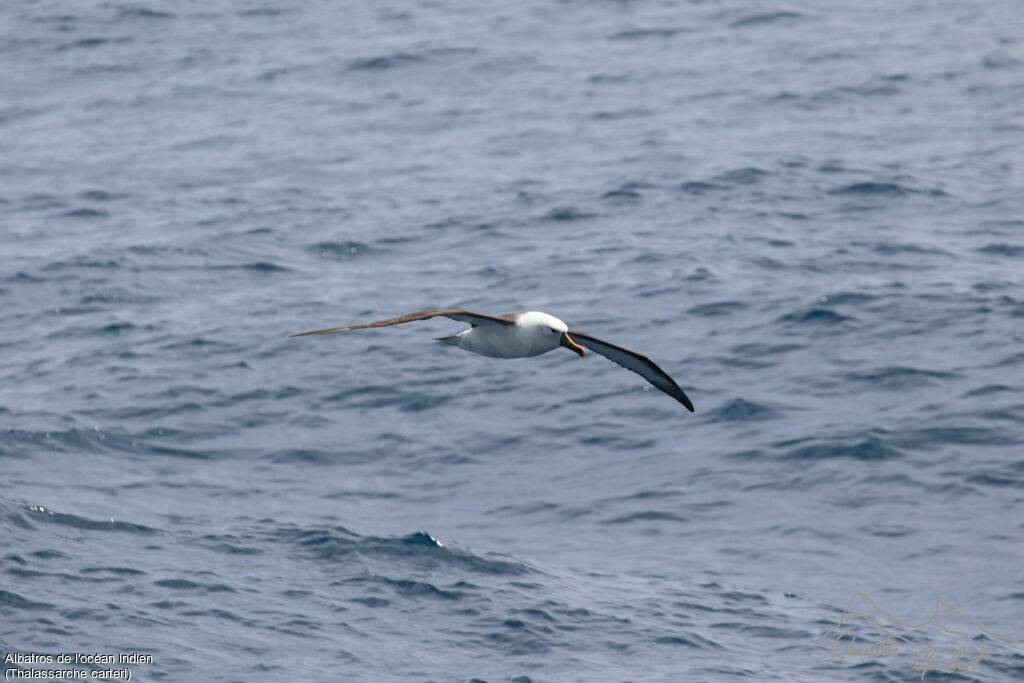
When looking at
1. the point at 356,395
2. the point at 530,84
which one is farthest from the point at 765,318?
the point at 530,84

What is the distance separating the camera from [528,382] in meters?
24.0

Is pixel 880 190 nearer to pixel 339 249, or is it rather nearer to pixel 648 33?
pixel 339 249

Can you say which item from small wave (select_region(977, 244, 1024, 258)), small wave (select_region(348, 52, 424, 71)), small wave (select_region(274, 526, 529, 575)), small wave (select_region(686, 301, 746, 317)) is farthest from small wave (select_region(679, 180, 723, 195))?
small wave (select_region(348, 52, 424, 71))

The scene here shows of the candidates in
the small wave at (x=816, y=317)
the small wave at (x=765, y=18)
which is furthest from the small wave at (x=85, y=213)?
the small wave at (x=765, y=18)

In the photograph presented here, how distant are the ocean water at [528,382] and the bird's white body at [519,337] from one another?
468 centimetres

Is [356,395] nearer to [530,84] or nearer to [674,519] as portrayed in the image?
[674,519]

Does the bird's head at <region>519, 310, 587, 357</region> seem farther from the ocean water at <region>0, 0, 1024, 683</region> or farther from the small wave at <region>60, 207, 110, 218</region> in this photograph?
the small wave at <region>60, 207, 110, 218</region>

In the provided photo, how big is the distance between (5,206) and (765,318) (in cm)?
1933

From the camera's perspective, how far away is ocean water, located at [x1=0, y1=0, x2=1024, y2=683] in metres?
17.7

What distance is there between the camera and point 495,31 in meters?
47.7

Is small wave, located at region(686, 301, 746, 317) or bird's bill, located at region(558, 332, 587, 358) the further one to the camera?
small wave, located at region(686, 301, 746, 317)

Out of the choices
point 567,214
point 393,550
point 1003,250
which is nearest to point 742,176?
point 567,214

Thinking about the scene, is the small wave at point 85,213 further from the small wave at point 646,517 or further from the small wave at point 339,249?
the small wave at point 646,517

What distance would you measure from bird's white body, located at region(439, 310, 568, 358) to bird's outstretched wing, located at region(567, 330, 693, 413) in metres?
0.55
